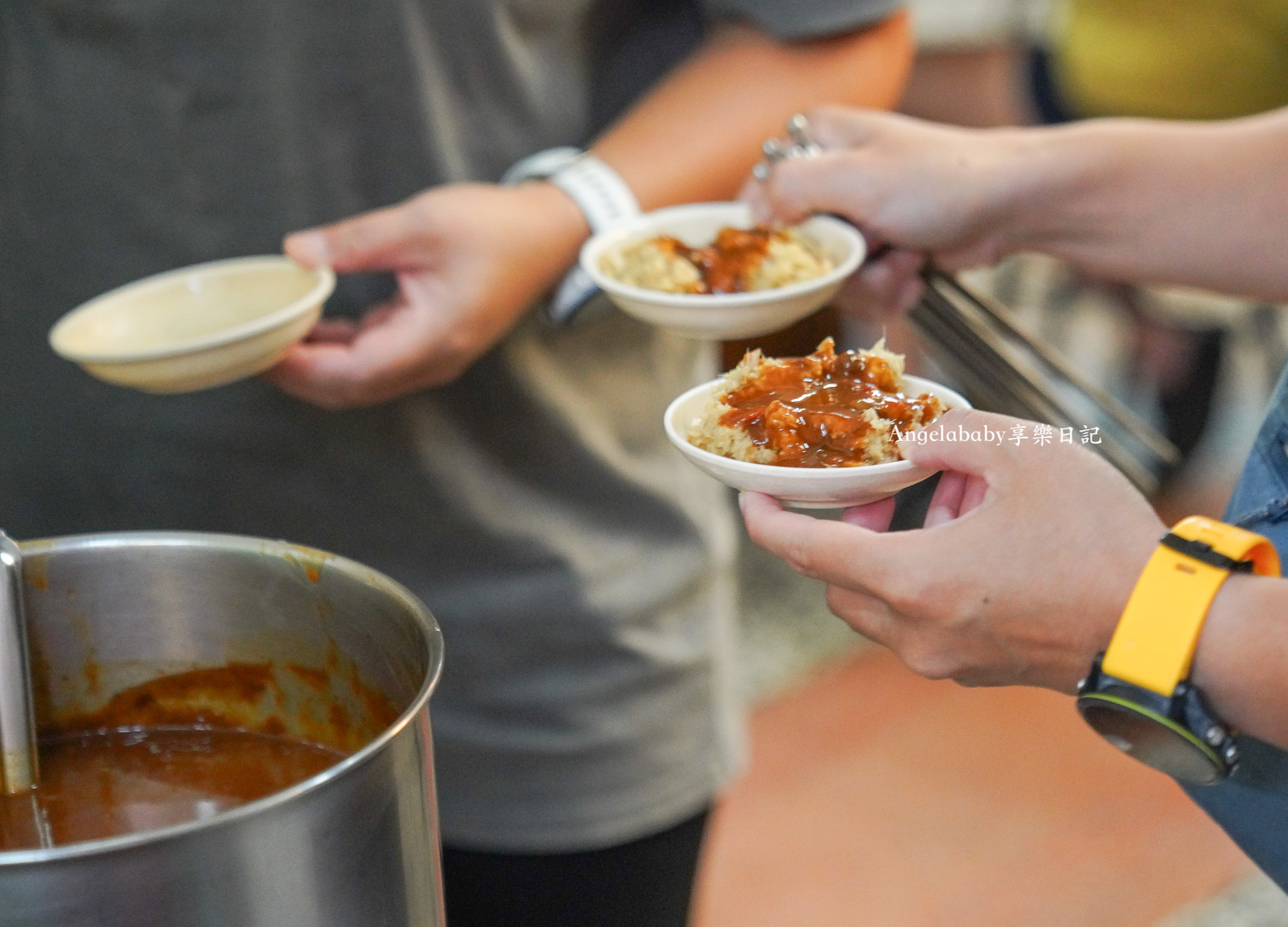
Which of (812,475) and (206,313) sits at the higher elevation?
(812,475)

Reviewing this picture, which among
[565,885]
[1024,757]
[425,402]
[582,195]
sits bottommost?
[1024,757]

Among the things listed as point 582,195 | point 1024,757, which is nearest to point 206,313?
point 582,195

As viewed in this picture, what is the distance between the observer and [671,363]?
1.28 metres

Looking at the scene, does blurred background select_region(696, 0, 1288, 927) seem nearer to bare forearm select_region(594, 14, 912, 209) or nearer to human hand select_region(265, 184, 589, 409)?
bare forearm select_region(594, 14, 912, 209)

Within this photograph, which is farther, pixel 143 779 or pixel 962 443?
pixel 143 779

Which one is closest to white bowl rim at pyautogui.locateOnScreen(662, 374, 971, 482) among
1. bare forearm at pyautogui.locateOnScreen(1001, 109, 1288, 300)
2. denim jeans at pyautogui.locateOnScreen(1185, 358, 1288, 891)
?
denim jeans at pyautogui.locateOnScreen(1185, 358, 1288, 891)

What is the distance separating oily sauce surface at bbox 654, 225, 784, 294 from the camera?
0.88 meters

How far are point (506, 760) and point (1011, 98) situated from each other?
11.3ft

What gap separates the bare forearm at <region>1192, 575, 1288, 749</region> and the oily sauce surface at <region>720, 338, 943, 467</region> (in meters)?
0.18

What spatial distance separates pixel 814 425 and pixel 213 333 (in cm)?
72

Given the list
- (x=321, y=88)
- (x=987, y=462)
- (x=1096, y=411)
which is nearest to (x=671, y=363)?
(x=321, y=88)

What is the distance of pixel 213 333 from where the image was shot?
1138mm

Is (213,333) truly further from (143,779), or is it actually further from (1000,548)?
(1000,548)

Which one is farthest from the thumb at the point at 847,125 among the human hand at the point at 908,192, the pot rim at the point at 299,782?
the pot rim at the point at 299,782
